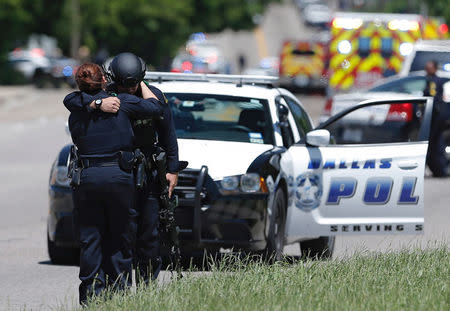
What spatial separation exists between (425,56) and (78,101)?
18665 mm

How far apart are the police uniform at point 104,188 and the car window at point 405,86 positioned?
14.1m

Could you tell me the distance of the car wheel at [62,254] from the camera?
11.1m

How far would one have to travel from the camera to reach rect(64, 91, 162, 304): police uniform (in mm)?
7941

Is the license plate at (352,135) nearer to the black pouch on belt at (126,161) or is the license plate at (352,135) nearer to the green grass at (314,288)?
the green grass at (314,288)

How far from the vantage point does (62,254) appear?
11.2 metres

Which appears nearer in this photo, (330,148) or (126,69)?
(126,69)

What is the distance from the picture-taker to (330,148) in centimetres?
1128

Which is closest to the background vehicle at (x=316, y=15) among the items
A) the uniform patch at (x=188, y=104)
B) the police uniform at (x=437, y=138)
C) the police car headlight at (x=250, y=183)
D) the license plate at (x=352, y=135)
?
the license plate at (x=352, y=135)

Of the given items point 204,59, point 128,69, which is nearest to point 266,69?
point 204,59

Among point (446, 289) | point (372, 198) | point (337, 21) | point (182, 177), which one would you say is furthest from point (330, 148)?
point (337, 21)

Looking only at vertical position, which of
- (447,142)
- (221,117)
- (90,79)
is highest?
(90,79)

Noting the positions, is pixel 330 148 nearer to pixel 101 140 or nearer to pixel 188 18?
pixel 101 140

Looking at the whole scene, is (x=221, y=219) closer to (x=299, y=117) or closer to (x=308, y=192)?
(x=308, y=192)

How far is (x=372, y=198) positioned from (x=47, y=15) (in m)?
55.1
